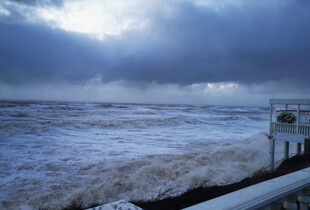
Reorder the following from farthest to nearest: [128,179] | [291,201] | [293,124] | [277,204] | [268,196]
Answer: [293,124], [128,179], [291,201], [277,204], [268,196]

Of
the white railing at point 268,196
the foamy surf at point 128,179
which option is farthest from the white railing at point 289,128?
the white railing at point 268,196

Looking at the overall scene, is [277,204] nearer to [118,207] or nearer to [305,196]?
[305,196]

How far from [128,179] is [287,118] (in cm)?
726

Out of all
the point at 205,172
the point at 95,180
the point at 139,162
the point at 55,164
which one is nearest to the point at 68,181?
the point at 95,180

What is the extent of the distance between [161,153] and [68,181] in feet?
16.3

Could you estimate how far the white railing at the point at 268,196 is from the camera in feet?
4.94

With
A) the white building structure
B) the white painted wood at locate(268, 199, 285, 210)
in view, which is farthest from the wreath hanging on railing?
the white painted wood at locate(268, 199, 285, 210)

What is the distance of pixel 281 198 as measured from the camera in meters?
1.92

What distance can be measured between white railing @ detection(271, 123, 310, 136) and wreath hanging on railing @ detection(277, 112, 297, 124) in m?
0.16

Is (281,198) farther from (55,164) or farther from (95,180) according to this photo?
(55,164)

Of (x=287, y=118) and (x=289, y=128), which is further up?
(x=287, y=118)

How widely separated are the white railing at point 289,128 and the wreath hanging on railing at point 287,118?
16 cm

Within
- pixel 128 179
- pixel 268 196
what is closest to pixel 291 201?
pixel 268 196

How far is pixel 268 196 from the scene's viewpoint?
173 cm
